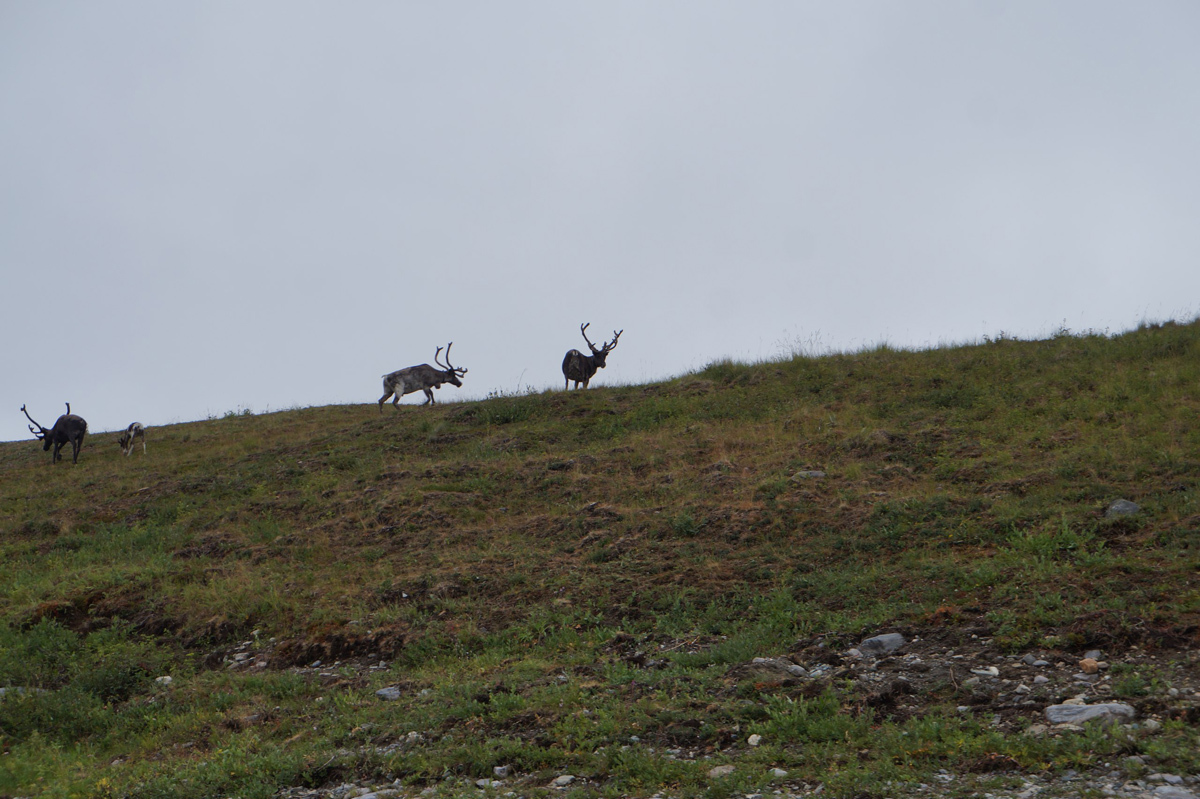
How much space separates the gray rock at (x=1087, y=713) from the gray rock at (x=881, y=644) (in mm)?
1677

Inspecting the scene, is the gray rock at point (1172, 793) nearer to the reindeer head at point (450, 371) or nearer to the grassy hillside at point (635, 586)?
the grassy hillside at point (635, 586)

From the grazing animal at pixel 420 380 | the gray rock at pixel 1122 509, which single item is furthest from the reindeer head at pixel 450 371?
the gray rock at pixel 1122 509

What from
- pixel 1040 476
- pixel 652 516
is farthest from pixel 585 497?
pixel 1040 476

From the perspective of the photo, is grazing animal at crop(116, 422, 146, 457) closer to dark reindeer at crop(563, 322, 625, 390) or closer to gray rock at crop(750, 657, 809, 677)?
dark reindeer at crop(563, 322, 625, 390)

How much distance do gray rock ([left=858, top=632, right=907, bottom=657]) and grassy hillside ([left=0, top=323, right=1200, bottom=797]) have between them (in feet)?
0.57

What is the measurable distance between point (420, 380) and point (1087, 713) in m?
21.4

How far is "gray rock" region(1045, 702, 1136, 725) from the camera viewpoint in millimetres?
5617

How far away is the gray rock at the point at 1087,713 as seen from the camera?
562cm

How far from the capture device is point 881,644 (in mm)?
7535

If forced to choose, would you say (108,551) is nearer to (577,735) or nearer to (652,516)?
(652,516)

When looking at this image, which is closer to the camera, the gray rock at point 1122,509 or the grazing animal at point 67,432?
the gray rock at point 1122,509

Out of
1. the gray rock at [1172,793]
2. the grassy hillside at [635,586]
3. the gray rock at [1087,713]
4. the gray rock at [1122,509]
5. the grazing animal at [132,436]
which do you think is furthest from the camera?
the grazing animal at [132,436]

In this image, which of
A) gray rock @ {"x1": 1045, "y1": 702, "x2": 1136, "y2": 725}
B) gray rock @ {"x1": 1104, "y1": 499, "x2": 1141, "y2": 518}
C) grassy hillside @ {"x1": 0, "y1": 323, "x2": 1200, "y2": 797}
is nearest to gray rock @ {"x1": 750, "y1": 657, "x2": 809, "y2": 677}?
grassy hillside @ {"x1": 0, "y1": 323, "x2": 1200, "y2": 797}

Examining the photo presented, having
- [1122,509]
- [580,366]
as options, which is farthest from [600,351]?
[1122,509]
